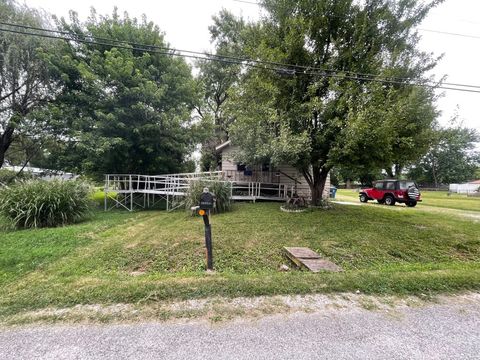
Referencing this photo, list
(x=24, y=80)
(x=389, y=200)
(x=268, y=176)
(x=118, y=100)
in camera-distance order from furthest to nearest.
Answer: (x=389, y=200) < (x=268, y=176) < (x=24, y=80) < (x=118, y=100)

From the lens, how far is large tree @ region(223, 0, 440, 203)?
6684 millimetres

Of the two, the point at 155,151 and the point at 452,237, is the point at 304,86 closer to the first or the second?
the point at 452,237

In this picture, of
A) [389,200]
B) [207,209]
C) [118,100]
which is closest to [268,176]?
[389,200]

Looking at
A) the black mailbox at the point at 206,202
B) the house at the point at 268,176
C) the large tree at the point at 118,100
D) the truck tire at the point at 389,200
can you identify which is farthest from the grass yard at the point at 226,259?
the truck tire at the point at 389,200

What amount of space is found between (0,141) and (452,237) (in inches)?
789

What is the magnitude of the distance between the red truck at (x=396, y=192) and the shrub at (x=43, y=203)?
646 inches

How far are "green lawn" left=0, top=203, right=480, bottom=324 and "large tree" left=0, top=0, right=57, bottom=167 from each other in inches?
272

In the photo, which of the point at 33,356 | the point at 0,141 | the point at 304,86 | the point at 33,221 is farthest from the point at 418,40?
the point at 0,141

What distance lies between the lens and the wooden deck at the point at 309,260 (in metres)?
3.86

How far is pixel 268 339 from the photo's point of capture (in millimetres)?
2088

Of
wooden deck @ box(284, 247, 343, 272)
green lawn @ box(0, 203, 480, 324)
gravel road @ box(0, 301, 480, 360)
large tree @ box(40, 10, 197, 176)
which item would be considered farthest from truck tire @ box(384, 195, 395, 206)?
gravel road @ box(0, 301, 480, 360)

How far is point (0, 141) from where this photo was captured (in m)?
11.7

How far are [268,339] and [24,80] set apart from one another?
50.5ft

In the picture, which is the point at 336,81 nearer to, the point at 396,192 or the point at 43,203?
the point at 43,203
